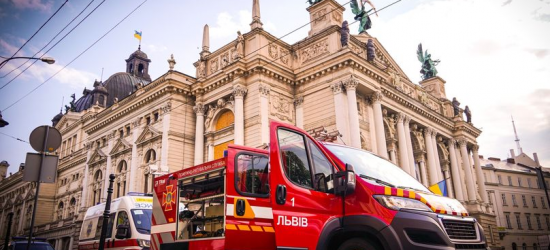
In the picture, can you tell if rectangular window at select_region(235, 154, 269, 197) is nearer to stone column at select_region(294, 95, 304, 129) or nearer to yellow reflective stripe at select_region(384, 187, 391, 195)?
yellow reflective stripe at select_region(384, 187, 391, 195)

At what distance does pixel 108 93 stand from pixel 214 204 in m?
52.5

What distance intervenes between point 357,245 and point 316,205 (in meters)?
0.96

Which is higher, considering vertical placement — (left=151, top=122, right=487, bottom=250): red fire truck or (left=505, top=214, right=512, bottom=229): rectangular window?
(left=505, top=214, right=512, bottom=229): rectangular window

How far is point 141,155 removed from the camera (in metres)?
33.5

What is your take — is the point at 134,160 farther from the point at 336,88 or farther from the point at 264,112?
the point at 336,88

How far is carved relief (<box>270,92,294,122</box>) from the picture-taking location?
28.2 meters

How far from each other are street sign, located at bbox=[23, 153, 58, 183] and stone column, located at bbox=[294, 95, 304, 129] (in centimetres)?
2183

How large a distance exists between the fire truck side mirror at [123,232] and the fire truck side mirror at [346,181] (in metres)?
7.85

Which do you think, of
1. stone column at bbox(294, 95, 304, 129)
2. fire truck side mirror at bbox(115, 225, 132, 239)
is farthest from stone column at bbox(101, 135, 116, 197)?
fire truck side mirror at bbox(115, 225, 132, 239)

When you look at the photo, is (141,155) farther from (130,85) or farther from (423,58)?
(423,58)

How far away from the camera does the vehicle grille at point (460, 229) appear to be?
19.7 ft

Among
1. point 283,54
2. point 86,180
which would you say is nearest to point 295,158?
point 283,54

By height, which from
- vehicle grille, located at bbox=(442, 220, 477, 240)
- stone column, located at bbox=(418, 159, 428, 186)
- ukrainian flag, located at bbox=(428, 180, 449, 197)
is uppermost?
stone column, located at bbox=(418, 159, 428, 186)

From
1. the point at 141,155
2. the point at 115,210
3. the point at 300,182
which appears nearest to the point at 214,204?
the point at 300,182
